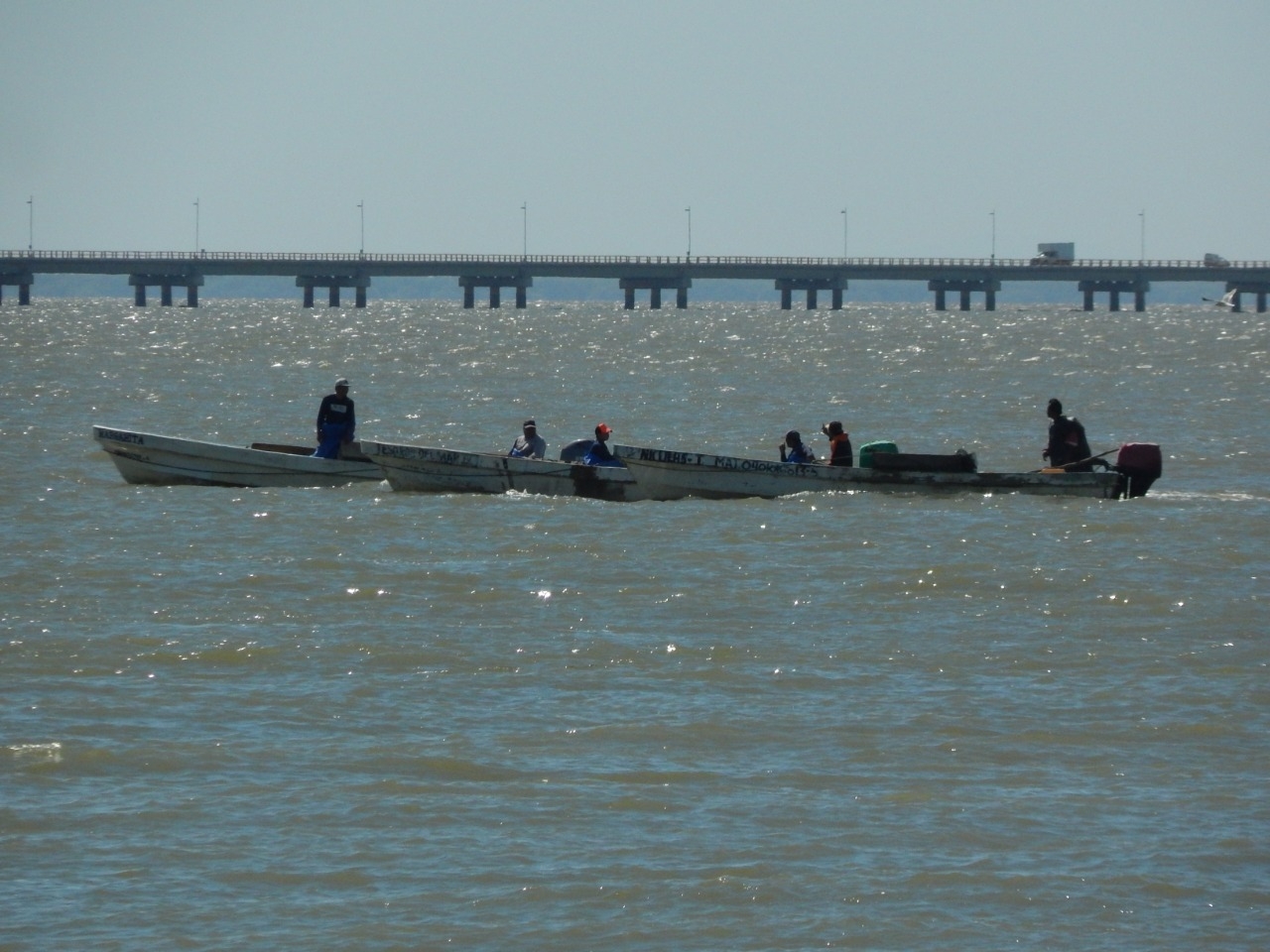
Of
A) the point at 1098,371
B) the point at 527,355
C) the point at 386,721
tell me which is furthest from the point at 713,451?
the point at 527,355

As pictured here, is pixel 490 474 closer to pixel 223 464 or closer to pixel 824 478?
pixel 223 464

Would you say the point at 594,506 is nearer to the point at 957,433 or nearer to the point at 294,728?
the point at 294,728

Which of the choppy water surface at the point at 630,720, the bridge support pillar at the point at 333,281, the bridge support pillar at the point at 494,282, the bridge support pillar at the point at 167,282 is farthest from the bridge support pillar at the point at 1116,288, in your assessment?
the choppy water surface at the point at 630,720

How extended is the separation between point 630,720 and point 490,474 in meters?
13.9

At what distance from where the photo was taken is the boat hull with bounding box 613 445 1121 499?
1091 inches

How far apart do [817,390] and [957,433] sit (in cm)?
1580

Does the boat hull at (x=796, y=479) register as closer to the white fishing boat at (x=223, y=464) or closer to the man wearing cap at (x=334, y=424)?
the man wearing cap at (x=334, y=424)

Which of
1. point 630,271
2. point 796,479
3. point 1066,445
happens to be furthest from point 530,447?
point 630,271

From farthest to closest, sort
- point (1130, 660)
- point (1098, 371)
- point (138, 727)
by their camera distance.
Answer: point (1098, 371) → point (1130, 660) → point (138, 727)

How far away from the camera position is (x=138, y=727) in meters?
14.6

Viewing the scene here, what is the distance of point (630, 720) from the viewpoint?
14859 millimetres

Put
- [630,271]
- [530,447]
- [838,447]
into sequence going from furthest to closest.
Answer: [630,271]
[530,447]
[838,447]

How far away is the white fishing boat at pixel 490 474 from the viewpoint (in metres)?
28.2

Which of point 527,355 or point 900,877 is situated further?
point 527,355
